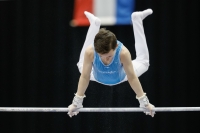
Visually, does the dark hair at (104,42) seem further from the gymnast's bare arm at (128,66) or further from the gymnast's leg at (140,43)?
the gymnast's leg at (140,43)

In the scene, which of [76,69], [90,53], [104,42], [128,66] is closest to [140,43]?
[128,66]

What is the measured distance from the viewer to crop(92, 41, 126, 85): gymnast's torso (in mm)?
3684

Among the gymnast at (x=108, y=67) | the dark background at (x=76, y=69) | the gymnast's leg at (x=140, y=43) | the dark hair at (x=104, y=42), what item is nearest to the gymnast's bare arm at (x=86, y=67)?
the gymnast at (x=108, y=67)

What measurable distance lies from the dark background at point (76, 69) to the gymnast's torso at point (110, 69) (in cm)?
177

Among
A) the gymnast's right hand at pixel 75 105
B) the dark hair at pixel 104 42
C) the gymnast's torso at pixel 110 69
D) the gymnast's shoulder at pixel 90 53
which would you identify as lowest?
the gymnast's right hand at pixel 75 105

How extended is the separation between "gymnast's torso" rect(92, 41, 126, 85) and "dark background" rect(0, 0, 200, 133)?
177cm

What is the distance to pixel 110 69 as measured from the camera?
3.77m

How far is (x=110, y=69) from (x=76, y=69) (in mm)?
2052

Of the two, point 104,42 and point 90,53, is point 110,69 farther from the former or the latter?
point 104,42

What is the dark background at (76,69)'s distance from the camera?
18.6 feet

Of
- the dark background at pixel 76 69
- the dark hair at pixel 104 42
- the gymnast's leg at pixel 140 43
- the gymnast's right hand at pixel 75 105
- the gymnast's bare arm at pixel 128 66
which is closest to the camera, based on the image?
the dark hair at pixel 104 42

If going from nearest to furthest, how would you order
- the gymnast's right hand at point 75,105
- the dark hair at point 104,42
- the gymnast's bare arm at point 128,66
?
the dark hair at point 104,42 < the gymnast's bare arm at point 128,66 < the gymnast's right hand at point 75,105
